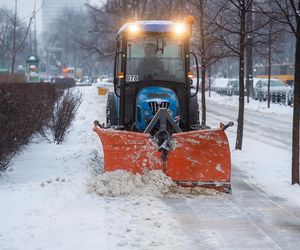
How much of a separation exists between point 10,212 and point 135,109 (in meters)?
4.27

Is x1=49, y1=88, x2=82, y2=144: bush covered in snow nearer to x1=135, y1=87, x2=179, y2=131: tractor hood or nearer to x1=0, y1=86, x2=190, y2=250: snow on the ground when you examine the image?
x1=0, y1=86, x2=190, y2=250: snow on the ground

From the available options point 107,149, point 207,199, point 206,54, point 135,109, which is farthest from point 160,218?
point 206,54

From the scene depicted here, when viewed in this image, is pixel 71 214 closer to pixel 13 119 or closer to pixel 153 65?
pixel 13 119

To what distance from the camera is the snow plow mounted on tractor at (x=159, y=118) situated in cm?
906

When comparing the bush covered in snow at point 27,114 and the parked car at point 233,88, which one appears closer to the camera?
the bush covered in snow at point 27,114

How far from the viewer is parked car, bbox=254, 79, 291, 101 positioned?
38.4 meters

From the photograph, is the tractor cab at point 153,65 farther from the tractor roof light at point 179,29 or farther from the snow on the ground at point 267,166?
the snow on the ground at point 267,166

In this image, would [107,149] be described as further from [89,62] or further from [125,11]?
[89,62]

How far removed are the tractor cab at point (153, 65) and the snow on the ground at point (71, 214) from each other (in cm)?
161

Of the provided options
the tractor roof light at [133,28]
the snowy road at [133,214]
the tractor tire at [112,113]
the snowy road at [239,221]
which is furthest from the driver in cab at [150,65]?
the snowy road at [239,221]

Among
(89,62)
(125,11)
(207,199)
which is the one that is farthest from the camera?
(89,62)

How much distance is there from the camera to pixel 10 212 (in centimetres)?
730

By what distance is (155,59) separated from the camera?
11.0m

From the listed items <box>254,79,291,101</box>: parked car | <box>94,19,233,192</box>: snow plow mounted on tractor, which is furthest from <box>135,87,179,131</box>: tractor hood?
<box>254,79,291,101</box>: parked car
